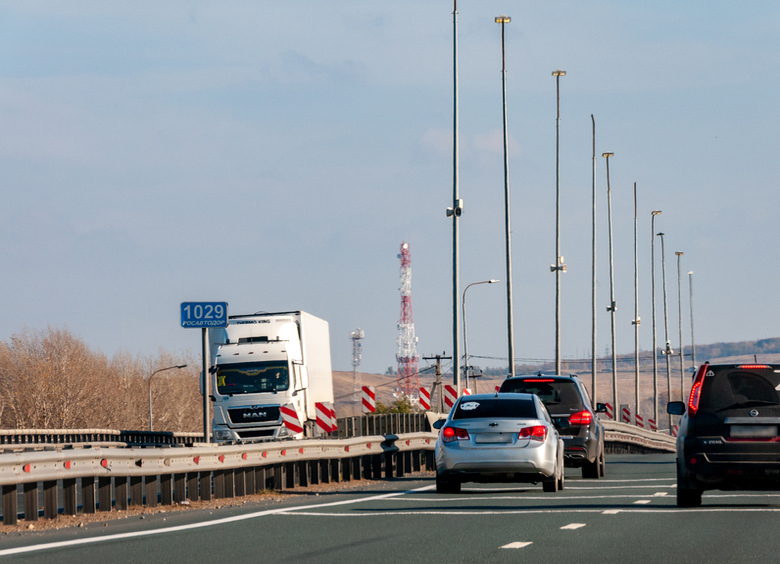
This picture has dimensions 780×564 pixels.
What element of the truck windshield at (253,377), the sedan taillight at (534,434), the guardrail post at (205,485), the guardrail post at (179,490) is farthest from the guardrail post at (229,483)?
the truck windshield at (253,377)

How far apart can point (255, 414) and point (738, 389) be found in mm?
23021

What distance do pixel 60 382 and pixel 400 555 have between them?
77.5 metres

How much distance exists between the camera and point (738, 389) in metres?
14.1

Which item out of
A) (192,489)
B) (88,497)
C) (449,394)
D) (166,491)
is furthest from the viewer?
(449,394)

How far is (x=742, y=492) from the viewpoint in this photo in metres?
18.8

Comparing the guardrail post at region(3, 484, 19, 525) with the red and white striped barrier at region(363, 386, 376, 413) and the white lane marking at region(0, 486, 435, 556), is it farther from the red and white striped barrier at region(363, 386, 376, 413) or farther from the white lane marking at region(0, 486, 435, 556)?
the red and white striped barrier at region(363, 386, 376, 413)

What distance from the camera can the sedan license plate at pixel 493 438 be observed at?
17250 millimetres

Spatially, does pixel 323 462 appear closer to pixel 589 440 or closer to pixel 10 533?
pixel 589 440

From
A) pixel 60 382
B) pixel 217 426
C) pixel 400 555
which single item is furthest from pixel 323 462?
pixel 60 382

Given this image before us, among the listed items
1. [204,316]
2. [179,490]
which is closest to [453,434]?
[179,490]

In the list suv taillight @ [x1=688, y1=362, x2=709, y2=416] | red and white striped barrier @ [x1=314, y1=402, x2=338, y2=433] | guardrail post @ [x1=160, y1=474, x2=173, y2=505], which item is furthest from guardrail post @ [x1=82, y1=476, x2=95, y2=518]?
red and white striped barrier @ [x1=314, y1=402, x2=338, y2=433]

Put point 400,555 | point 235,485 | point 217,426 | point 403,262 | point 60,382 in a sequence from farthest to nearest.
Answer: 1. point 403,262
2. point 60,382
3. point 217,426
4. point 235,485
5. point 400,555

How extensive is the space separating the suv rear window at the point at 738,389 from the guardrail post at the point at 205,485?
22.1ft

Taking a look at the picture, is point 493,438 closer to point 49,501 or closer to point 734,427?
point 734,427
